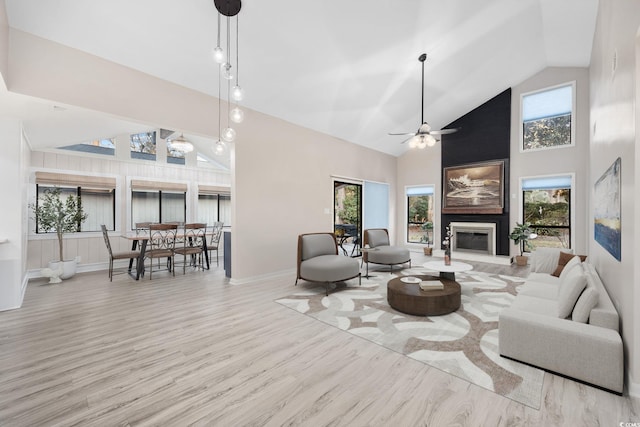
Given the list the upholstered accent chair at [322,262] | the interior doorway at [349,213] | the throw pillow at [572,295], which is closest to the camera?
the throw pillow at [572,295]

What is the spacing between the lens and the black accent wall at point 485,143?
688cm

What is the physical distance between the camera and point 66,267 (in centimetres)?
505

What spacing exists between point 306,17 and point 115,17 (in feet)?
7.09

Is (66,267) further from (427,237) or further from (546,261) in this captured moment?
(427,237)

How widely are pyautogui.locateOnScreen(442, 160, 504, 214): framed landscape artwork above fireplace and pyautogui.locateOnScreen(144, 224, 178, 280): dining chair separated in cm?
712

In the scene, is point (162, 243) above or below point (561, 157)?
below

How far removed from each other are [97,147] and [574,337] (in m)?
8.48

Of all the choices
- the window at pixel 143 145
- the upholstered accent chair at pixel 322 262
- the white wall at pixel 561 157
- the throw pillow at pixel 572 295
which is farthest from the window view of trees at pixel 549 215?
the window at pixel 143 145

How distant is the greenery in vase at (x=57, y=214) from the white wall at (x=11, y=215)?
65.1 inches

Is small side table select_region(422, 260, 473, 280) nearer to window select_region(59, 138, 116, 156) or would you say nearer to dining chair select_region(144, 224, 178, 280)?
dining chair select_region(144, 224, 178, 280)

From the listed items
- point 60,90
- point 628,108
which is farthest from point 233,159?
point 628,108

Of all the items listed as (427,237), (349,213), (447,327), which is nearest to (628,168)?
(447,327)

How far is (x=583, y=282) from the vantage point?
2229mm

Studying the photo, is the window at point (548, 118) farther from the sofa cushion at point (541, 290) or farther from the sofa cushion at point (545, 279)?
→ the sofa cushion at point (541, 290)
